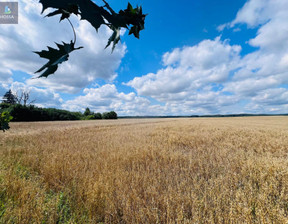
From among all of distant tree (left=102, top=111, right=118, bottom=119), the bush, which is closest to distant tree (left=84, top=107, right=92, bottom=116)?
distant tree (left=102, top=111, right=118, bottom=119)

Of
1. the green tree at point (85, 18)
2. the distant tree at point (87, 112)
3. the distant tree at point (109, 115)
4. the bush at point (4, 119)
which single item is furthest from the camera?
the distant tree at point (87, 112)

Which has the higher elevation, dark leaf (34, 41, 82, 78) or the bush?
dark leaf (34, 41, 82, 78)

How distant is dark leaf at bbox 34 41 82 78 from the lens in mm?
631

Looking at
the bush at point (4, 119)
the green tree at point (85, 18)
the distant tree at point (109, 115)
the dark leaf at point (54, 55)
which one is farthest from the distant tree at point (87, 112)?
the dark leaf at point (54, 55)

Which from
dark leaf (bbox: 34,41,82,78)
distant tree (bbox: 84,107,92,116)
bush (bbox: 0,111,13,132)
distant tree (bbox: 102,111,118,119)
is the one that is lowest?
bush (bbox: 0,111,13,132)

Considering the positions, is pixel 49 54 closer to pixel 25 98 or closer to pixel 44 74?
pixel 44 74

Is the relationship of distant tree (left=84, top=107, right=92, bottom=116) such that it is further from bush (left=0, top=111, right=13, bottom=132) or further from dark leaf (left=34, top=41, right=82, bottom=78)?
dark leaf (left=34, top=41, right=82, bottom=78)

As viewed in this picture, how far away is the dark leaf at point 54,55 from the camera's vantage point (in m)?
0.63

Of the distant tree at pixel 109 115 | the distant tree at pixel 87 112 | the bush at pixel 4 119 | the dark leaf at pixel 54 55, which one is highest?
the distant tree at pixel 87 112

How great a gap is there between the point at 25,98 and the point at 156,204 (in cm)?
4593

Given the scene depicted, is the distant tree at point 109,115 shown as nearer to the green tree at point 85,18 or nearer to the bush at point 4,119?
the bush at point 4,119

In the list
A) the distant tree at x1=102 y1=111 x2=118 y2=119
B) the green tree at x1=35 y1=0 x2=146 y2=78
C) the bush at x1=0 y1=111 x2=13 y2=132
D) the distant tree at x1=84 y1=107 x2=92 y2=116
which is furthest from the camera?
the distant tree at x1=84 y1=107 x2=92 y2=116

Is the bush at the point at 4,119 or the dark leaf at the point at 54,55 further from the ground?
the dark leaf at the point at 54,55

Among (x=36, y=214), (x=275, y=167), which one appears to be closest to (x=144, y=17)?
(x=36, y=214)
